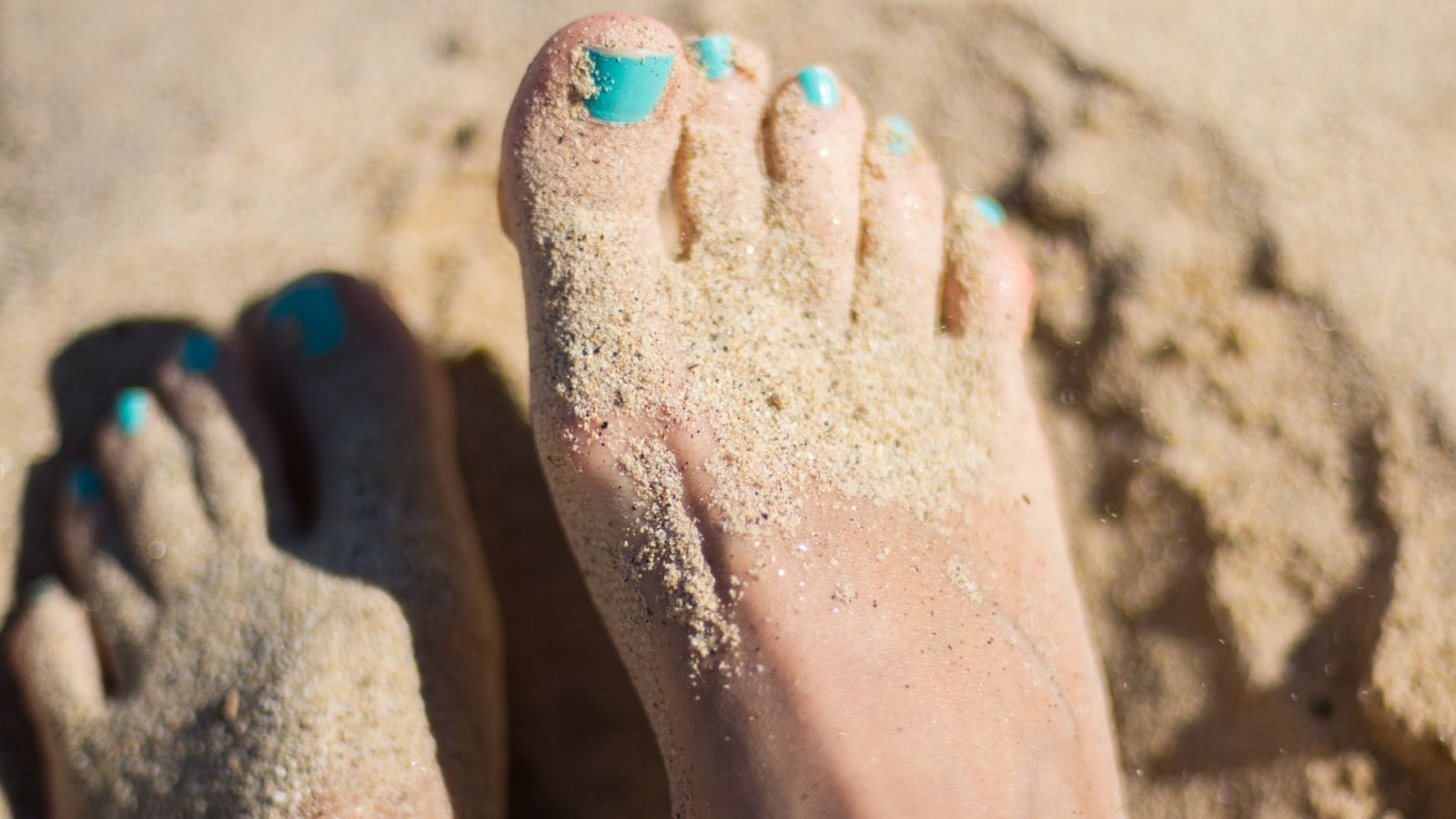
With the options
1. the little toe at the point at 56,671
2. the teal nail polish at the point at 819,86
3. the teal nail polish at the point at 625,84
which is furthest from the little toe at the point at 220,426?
the teal nail polish at the point at 819,86

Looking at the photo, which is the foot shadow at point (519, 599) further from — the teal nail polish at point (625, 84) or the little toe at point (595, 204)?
the teal nail polish at point (625, 84)

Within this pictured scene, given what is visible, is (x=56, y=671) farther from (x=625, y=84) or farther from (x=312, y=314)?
(x=625, y=84)

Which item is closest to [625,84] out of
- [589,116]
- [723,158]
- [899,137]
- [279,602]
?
[589,116]

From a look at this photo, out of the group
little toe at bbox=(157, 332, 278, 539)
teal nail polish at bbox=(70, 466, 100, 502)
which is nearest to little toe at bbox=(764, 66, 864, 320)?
little toe at bbox=(157, 332, 278, 539)

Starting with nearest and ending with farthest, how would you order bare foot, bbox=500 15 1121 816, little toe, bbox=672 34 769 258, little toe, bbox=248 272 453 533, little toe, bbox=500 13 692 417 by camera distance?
1. bare foot, bbox=500 15 1121 816
2. little toe, bbox=500 13 692 417
3. little toe, bbox=672 34 769 258
4. little toe, bbox=248 272 453 533

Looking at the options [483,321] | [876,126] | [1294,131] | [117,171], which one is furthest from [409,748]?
[1294,131]

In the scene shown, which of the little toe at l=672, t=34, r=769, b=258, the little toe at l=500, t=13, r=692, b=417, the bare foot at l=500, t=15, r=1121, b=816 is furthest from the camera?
the little toe at l=672, t=34, r=769, b=258

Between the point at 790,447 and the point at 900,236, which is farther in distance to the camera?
the point at 900,236

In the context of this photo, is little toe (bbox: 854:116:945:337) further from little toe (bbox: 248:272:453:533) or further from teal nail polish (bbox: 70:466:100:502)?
teal nail polish (bbox: 70:466:100:502)
